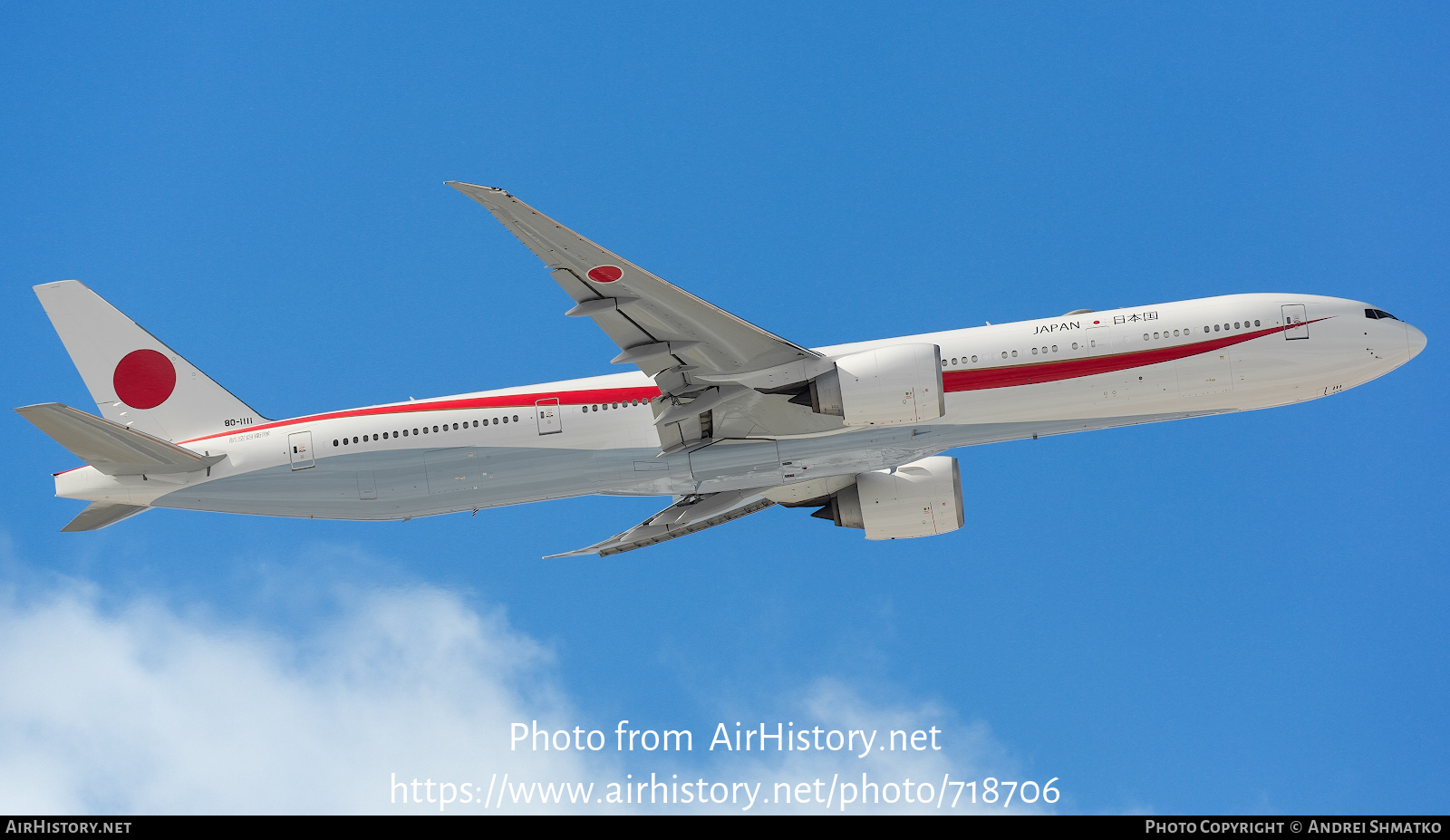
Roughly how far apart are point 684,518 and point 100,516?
14.0 m

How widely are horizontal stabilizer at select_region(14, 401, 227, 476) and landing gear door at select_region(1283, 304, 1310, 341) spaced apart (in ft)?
79.8

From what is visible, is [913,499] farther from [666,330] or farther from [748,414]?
[666,330]

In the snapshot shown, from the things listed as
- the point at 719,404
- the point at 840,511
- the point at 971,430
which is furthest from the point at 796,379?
the point at 840,511

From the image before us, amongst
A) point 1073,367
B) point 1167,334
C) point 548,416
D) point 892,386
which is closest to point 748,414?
point 892,386

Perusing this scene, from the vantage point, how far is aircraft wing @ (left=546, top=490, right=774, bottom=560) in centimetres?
3059

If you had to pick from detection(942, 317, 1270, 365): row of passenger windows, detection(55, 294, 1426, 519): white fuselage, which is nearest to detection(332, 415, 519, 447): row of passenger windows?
detection(55, 294, 1426, 519): white fuselage

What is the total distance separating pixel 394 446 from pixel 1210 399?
60.2ft

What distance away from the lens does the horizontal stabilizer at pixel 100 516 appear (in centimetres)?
2728

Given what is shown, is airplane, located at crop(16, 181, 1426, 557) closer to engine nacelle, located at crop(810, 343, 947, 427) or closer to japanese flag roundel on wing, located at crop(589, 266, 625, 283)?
engine nacelle, located at crop(810, 343, 947, 427)

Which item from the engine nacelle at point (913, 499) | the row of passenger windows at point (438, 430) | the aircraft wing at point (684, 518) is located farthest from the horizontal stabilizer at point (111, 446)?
the engine nacelle at point (913, 499)

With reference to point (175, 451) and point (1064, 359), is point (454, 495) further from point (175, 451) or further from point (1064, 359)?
point (1064, 359)

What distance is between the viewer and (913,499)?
30.0 metres

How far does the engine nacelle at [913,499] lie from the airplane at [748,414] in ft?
6.74
